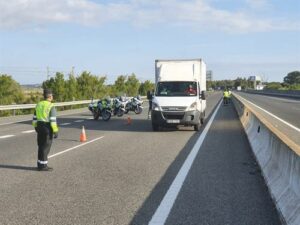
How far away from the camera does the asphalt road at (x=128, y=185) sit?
6500mm

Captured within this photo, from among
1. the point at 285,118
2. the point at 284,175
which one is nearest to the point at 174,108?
the point at 285,118

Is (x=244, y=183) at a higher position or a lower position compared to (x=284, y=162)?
lower

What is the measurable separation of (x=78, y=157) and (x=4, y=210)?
537 centimetres

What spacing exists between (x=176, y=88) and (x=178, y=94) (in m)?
0.42

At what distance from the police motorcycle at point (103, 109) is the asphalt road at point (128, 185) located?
12.1 m

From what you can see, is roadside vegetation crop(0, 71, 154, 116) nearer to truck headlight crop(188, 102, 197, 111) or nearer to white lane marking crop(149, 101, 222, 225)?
truck headlight crop(188, 102, 197, 111)


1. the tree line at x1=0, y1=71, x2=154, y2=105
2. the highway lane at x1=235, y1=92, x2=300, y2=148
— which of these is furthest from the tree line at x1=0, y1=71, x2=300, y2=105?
the highway lane at x1=235, y1=92, x2=300, y2=148

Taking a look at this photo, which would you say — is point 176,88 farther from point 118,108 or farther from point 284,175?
point 284,175

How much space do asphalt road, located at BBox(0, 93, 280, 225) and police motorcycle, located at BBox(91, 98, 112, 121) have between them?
1211 cm

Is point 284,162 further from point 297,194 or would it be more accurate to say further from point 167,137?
point 167,137

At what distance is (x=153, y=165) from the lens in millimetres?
10758

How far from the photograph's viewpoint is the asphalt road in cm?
650

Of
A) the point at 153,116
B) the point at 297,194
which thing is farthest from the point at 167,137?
the point at 297,194

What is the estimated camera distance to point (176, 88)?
67.5 ft
